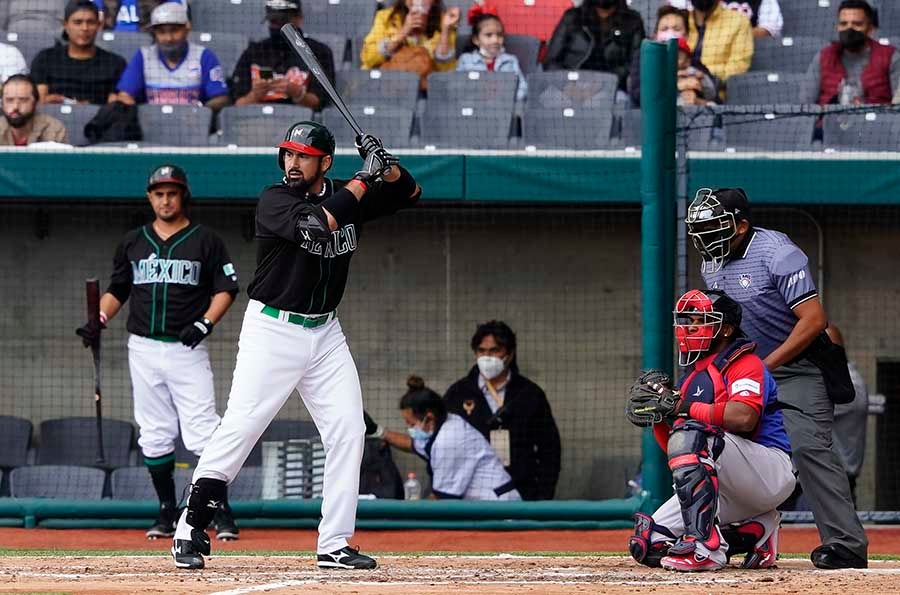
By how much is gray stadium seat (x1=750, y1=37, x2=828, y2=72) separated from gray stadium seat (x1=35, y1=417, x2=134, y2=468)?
187 inches

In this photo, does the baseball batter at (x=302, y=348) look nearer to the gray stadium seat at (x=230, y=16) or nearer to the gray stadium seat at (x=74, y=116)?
the gray stadium seat at (x=74, y=116)

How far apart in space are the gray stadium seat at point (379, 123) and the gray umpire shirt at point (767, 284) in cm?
367

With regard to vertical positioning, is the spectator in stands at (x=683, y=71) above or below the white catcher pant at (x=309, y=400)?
above

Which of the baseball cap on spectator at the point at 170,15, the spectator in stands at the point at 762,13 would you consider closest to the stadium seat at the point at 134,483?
the baseball cap on spectator at the point at 170,15

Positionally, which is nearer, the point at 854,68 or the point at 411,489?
the point at 411,489

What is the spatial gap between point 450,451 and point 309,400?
314cm

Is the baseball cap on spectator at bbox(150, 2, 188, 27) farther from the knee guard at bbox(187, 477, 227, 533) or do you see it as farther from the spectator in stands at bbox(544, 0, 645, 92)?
the knee guard at bbox(187, 477, 227, 533)

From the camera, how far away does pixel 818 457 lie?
5.22 metres

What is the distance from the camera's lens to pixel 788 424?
5.29 meters

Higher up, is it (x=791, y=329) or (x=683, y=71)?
(x=683, y=71)

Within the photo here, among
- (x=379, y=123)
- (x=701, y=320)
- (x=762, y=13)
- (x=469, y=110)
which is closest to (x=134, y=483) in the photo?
(x=379, y=123)

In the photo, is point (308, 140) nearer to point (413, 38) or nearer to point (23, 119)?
point (23, 119)

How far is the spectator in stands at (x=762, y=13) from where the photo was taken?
10.1 meters

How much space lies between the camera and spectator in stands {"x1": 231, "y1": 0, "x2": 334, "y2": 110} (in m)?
9.04
